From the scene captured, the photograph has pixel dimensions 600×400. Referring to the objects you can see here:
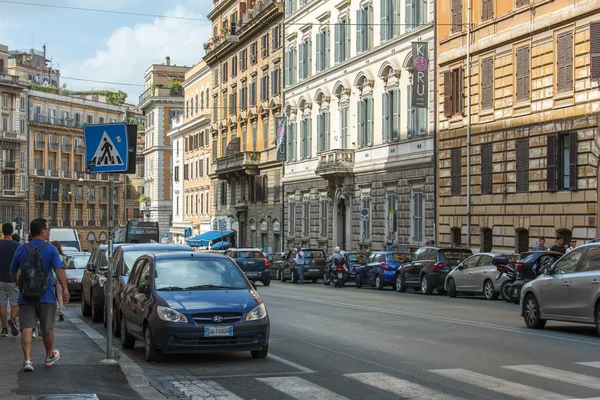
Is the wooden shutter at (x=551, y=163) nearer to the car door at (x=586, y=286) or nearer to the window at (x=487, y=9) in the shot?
the window at (x=487, y=9)

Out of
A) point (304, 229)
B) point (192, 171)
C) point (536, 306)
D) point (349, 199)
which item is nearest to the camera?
point (536, 306)

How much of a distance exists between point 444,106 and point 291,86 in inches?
869

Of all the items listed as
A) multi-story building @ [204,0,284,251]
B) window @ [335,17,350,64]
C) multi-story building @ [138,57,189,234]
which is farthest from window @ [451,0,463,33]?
multi-story building @ [138,57,189,234]

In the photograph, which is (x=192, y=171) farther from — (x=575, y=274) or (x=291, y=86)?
(x=575, y=274)

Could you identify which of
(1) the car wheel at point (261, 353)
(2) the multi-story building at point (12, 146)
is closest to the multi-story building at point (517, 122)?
(1) the car wheel at point (261, 353)

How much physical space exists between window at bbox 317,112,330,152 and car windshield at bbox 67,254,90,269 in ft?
86.3

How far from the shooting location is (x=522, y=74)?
35719 mm

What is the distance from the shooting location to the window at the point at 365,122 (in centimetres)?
4906

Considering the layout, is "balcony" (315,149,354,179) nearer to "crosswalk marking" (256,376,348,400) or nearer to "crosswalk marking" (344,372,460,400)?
"crosswalk marking" (344,372,460,400)

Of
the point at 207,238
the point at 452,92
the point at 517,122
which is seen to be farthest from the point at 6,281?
the point at 207,238

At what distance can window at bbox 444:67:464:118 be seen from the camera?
132ft

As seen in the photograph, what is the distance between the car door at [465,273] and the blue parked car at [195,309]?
1624cm

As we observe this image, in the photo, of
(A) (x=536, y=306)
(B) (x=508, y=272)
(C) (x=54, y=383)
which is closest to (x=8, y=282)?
(C) (x=54, y=383)

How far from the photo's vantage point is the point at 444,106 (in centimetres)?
4131
